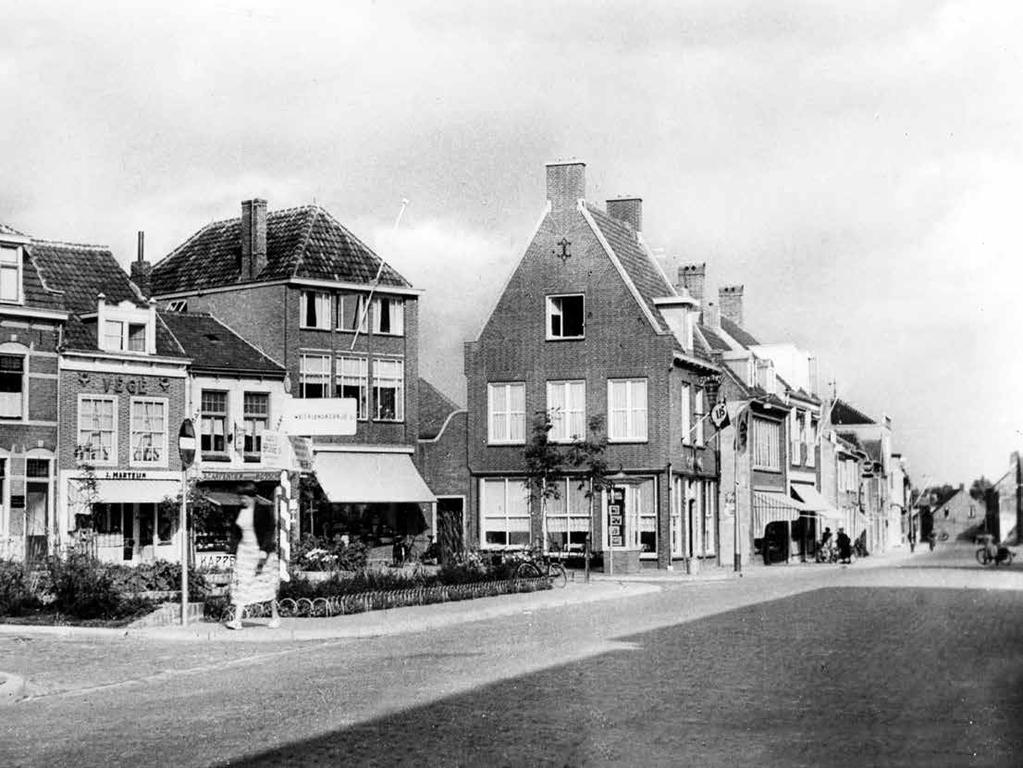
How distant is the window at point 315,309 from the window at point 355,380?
4.92ft

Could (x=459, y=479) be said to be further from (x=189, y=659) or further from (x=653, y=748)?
(x=653, y=748)

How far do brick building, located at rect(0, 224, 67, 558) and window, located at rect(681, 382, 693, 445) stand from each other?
794 inches

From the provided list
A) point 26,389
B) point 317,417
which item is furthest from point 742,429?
point 317,417

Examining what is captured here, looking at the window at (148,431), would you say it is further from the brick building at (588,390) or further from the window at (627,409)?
the window at (627,409)

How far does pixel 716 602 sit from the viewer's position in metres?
26.8

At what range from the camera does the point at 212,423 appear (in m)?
46.2

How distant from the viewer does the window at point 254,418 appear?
47031 millimetres

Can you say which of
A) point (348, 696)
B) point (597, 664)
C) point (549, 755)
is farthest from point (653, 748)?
point (597, 664)

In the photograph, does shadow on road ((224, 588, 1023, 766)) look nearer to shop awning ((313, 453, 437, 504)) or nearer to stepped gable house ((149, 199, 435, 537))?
shop awning ((313, 453, 437, 504))

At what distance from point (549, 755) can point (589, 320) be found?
37.4m

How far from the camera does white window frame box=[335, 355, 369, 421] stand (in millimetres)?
50125

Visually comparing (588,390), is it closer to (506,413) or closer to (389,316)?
(506,413)

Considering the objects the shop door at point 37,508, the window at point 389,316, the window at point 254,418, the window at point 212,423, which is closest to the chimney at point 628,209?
the window at point 389,316

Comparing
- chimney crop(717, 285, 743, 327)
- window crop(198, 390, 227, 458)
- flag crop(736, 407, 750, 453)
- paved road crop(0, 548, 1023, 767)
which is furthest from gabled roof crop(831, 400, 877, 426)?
paved road crop(0, 548, 1023, 767)
